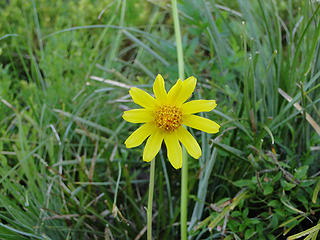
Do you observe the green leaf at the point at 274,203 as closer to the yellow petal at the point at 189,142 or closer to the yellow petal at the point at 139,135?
the yellow petal at the point at 189,142

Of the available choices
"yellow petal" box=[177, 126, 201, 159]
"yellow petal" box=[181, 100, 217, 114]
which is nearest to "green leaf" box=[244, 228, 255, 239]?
"yellow petal" box=[177, 126, 201, 159]

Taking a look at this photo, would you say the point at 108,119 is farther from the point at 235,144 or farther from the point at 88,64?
the point at 235,144

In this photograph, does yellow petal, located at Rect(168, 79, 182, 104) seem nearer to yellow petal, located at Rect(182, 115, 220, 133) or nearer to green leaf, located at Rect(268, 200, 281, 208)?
yellow petal, located at Rect(182, 115, 220, 133)

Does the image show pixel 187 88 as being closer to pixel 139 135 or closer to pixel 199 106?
pixel 199 106

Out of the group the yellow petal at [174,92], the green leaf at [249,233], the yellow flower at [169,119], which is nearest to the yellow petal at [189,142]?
the yellow flower at [169,119]

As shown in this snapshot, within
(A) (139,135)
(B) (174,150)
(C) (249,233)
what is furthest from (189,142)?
(C) (249,233)
